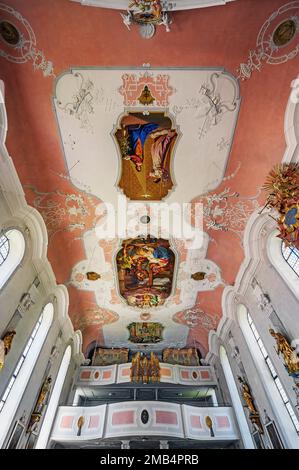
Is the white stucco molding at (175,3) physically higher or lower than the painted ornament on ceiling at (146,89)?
lower

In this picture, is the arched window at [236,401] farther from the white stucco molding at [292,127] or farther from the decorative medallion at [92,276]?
the white stucco molding at [292,127]

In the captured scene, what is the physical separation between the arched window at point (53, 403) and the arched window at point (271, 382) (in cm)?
1001

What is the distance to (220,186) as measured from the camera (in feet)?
31.0

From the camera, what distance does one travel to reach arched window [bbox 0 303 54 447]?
8.55m

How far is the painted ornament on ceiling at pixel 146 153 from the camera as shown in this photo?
795 centimetres

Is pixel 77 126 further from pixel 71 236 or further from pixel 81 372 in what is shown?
pixel 81 372

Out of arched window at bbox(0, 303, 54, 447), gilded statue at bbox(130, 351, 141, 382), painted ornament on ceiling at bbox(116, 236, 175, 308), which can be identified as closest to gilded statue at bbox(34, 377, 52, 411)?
arched window at bbox(0, 303, 54, 447)

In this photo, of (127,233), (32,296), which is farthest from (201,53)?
(32,296)

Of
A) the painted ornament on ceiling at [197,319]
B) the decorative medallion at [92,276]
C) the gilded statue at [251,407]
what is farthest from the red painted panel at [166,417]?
the decorative medallion at [92,276]

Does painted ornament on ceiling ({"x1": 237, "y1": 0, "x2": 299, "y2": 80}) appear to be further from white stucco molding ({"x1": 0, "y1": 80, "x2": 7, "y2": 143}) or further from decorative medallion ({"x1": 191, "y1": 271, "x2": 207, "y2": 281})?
decorative medallion ({"x1": 191, "y1": 271, "x2": 207, "y2": 281})

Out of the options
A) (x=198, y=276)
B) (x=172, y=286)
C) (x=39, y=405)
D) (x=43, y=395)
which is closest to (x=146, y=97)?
(x=198, y=276)
